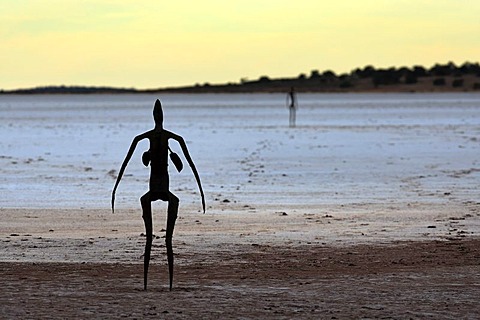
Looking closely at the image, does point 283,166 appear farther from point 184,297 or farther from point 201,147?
point 184,297

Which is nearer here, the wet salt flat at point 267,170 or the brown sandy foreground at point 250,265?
the brown sandy foreground at point 250,265

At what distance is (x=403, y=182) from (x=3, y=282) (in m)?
14.2

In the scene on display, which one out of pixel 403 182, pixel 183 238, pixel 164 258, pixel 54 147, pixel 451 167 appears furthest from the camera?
pixel 54 147

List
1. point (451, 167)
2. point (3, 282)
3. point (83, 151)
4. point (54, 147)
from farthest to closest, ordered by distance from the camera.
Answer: point (54, 147) < point (83, 151) < point (451, 167) < point (3, 282)

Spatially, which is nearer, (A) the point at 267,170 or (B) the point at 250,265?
(B) the point at 250,265

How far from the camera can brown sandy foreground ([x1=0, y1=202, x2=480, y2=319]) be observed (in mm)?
10594

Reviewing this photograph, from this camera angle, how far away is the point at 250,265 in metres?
13.2

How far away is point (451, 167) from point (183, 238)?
14.6 metres

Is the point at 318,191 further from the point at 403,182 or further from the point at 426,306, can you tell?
the point at 426,306

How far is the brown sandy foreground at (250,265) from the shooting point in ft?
34.8

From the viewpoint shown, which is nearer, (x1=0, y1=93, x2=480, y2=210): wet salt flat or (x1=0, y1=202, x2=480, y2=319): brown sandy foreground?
(x1=0, y1=202, x2=480, y2=319): brown sandy foreground

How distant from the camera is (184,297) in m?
11.0

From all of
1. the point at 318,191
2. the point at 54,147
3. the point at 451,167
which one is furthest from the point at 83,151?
the point at 318,191

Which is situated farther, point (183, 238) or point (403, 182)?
point (403, 182)
